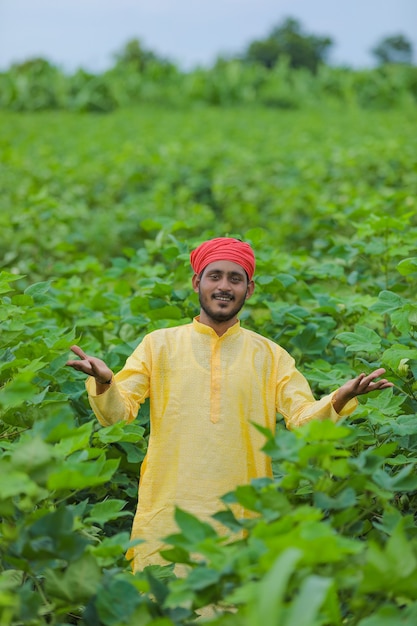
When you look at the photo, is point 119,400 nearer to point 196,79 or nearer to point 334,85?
point 196,79

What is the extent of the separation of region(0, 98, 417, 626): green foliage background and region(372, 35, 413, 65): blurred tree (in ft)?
186

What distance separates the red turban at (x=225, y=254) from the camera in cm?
219

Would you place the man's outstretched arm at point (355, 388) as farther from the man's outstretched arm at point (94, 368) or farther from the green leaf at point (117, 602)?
the green leaf at point (117, 602)

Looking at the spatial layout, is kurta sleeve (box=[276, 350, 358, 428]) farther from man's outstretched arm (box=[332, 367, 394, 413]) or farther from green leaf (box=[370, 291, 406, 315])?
green leaf (box=[370, 291, 406, 315])

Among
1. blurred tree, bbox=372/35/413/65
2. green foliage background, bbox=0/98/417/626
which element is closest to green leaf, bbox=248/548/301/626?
green foliage background, bbox=0/98/417/626

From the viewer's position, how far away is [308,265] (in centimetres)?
373

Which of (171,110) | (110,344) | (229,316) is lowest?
(110,344)

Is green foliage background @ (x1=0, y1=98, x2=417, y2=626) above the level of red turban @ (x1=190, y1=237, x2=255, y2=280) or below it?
below

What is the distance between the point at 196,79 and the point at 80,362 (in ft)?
65.7

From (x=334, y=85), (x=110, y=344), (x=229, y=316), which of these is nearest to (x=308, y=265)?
(x=110, y=344)

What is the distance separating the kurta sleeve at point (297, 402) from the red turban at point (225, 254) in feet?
0.85

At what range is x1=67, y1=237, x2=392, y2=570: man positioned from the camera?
2059mm

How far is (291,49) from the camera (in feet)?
156

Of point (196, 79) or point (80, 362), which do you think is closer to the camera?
point (80, 362)
